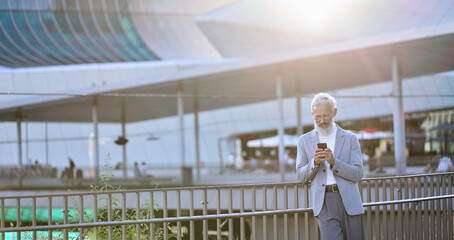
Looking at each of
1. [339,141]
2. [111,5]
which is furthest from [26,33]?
[339,141]

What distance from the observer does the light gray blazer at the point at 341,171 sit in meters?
5.01

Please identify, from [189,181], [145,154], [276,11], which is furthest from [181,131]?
[276,11]

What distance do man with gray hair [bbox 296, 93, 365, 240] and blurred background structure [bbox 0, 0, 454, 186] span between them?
1501cm

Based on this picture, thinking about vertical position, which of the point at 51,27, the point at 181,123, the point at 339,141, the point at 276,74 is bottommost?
the point at 339,141

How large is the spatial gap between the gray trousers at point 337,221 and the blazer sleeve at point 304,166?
9.9 inches

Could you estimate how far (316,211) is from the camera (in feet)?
16.6

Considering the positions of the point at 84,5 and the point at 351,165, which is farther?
the point at 84,5

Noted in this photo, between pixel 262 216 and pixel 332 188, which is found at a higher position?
pixel 332 188

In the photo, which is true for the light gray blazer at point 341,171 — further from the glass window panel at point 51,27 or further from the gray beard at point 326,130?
the glass window panel at point 51,27

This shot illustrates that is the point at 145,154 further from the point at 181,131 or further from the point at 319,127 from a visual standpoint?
the point at 319,127

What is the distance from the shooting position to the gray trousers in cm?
500

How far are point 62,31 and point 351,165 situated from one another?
5842cm

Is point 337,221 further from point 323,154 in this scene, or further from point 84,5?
point 84,5

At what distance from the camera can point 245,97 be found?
98.6ft
